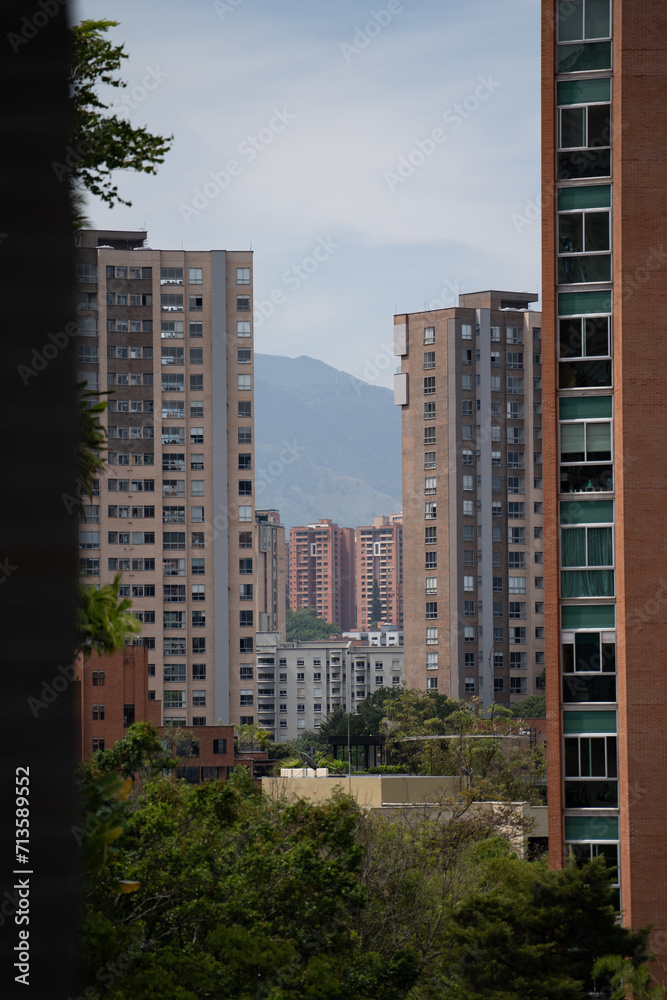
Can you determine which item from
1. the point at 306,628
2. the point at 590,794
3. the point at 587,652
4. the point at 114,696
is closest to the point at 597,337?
the point at 587,652

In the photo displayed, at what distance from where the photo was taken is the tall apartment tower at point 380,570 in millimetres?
174625

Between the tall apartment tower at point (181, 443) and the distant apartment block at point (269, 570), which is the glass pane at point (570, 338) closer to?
the tall apartment tower at point (181, 443)

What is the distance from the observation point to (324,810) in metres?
15.5

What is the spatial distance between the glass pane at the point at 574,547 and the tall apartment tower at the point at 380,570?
156 m

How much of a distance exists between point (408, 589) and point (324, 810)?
57.3 m

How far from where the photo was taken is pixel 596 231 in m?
18.0

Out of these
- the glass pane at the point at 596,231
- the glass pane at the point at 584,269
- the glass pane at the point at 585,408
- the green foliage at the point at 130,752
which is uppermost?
the glass pane at the point at 596,231

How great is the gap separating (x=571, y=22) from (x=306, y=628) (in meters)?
126

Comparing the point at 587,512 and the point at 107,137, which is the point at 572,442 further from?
the point at 107,137

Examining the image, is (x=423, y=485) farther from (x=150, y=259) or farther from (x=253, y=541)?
(x=150, y=259)

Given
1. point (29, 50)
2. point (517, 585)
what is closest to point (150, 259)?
point (517, 585)

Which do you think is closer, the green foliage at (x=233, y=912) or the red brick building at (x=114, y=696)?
the green foliage at (x=233, y=912)

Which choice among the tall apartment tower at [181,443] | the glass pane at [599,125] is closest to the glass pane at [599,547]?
the glass pane at [599,125]

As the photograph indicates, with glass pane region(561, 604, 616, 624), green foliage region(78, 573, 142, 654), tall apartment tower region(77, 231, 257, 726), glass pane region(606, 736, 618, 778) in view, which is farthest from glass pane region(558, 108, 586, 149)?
tall apartment tower region(77, 231, 257, 726)
